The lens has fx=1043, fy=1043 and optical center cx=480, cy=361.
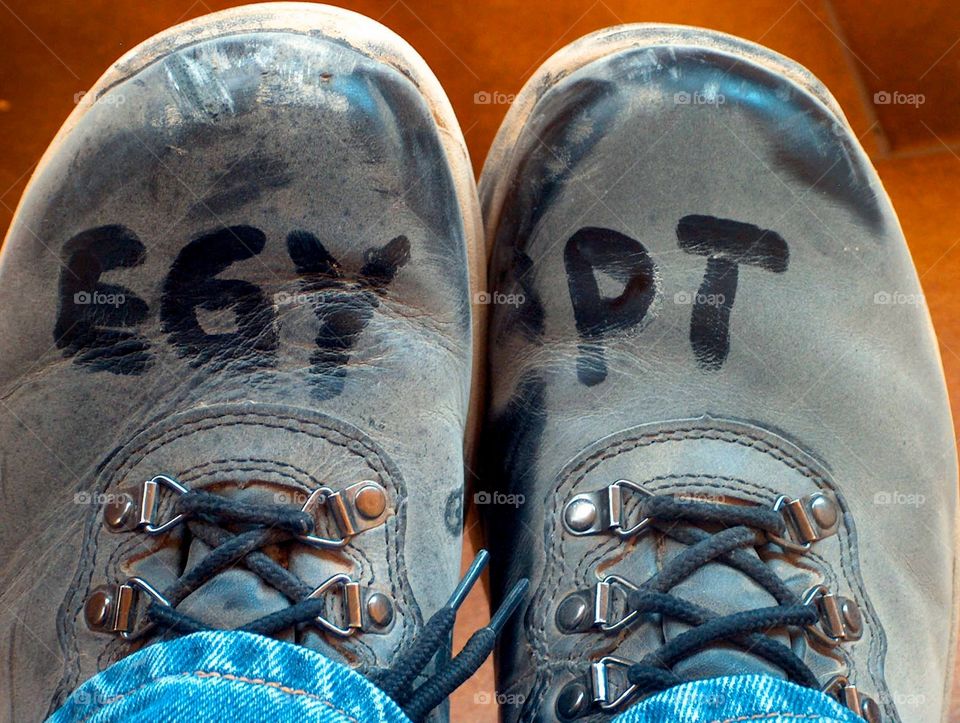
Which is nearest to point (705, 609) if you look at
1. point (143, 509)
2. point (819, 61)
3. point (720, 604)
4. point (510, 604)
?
point (720, 604)

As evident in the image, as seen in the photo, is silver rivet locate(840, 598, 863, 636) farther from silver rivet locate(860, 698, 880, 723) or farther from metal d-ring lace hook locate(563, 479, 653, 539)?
metal d-ring lace hook locate(563, 479, 653, 539)

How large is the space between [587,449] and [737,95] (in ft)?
0.92

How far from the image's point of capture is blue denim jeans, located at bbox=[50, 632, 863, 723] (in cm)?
51

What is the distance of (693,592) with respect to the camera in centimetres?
68

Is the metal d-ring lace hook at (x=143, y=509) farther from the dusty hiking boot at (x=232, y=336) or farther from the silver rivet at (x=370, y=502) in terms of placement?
the silver rivet at (x=370, y=502)

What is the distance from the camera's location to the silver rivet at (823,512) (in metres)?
0.73

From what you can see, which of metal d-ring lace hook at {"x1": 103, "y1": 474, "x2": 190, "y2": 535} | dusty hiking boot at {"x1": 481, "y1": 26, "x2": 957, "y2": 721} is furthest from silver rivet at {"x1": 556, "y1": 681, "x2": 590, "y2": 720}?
metal d-ring lace hook at {"x1": 103, "y1": 474, "x2": 190, "y2": 535}

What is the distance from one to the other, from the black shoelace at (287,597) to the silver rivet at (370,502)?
0.11 ft

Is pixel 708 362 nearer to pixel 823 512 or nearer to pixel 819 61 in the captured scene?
pixel 823 512

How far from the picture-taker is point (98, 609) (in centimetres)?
66

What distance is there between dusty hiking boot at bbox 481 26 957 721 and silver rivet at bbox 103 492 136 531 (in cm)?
27

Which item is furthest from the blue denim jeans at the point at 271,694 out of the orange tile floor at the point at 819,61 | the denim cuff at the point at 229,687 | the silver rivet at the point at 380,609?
the orange tile floor at the point at 819,61

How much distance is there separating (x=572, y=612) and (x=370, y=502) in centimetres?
15

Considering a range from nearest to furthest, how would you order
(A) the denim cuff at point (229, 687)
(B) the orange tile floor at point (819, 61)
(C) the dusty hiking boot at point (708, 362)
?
(A) the denim cuff at point (229, 687) → (C) the dusty hiking boot at point (708, 362) → (B) the orange tile floor at point (819, 61)
